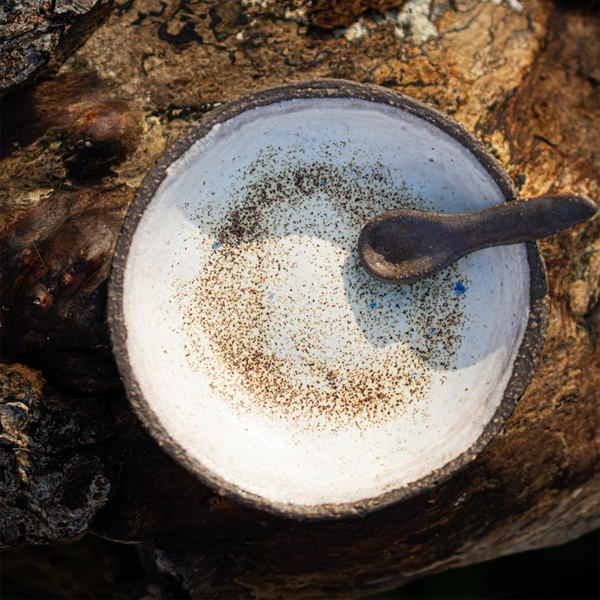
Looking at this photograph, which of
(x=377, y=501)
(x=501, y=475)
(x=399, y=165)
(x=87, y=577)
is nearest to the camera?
(x=377, y=501)

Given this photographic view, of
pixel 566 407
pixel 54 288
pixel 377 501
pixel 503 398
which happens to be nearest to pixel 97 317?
pixel 54 288

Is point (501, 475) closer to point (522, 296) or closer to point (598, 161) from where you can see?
Answer: point (522, 296)

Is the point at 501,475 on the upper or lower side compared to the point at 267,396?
lower

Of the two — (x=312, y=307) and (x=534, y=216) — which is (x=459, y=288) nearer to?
(x=534, y=216)

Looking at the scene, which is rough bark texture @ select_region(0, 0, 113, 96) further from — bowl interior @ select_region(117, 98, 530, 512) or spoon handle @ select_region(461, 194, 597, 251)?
spoon handle @ select_region(461, 194, 597, 251)

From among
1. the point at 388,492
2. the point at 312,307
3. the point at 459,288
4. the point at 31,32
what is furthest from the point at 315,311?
the point at 31,32

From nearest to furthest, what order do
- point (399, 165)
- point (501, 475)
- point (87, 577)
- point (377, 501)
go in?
point (377, 501), point (399, 165), point (501, 475), point (87, 577)

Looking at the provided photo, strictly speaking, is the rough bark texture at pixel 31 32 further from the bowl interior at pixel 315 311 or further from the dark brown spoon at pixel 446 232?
the dark brown spoon at pixel 446 232
